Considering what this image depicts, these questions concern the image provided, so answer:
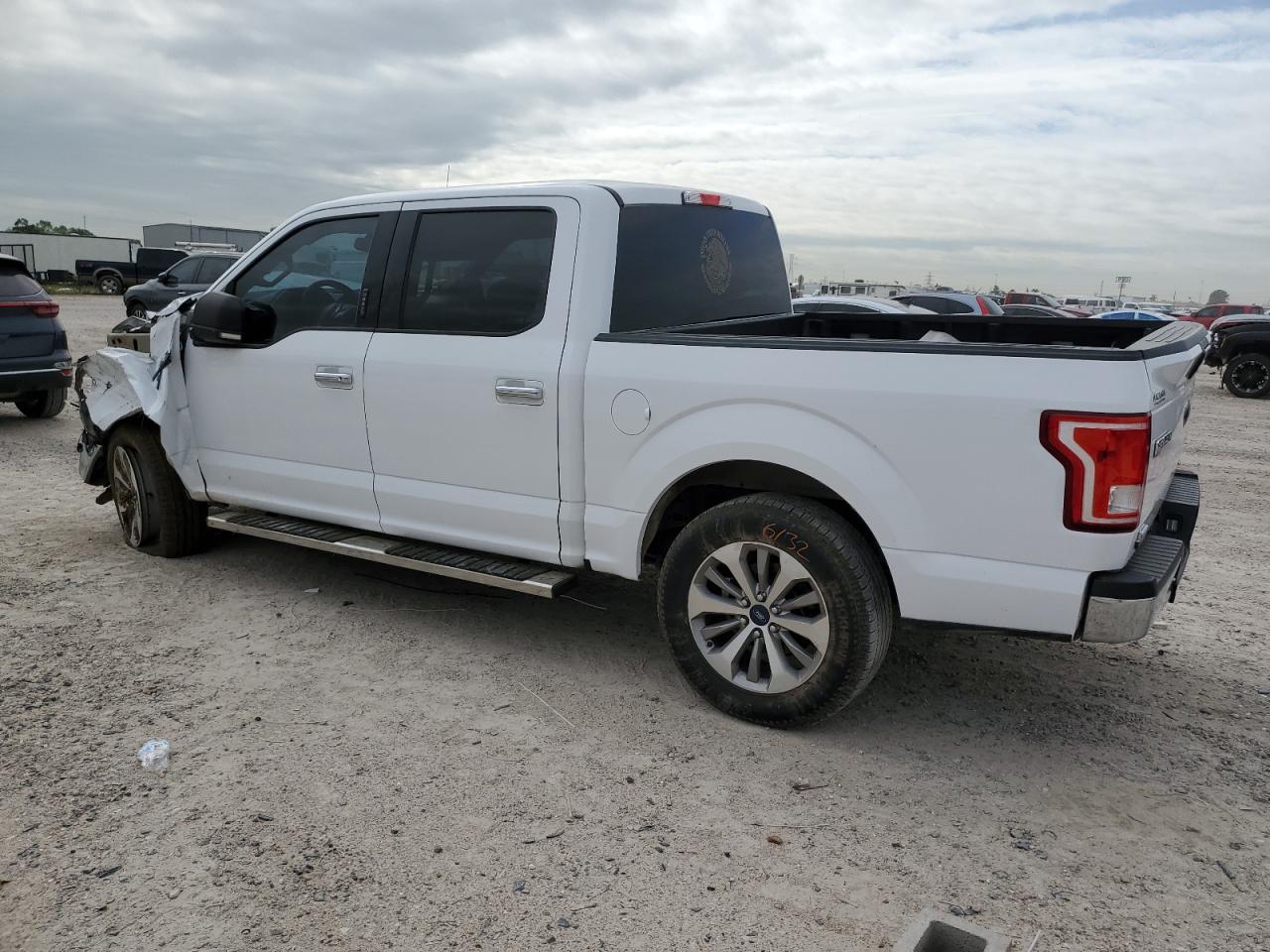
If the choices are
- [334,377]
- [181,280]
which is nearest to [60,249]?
[181,280]

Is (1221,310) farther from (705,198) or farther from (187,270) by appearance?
(705,198)

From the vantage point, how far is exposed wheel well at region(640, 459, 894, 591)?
3.49 m

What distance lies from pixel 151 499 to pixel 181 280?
17.4m

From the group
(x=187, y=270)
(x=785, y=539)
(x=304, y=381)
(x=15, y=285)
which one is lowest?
(x=785, y=539)

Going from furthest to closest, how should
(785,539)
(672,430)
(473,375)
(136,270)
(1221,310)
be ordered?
1. (136,270)
2. (1221,310)
3. (473,375)
4. (672,430)
5. (785,539)

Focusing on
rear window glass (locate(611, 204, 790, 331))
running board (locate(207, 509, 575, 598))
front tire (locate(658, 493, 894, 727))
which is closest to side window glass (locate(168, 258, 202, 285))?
running board (locate(207, 509, 575, 598))

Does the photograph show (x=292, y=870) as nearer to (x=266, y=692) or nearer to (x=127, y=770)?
(x=127, y=770)

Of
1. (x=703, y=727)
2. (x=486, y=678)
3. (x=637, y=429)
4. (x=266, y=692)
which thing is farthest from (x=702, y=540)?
(x=266, y=692)

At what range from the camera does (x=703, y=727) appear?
3.64 m

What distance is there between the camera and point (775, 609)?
11.4 feet

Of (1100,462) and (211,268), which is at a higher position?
(211,268)

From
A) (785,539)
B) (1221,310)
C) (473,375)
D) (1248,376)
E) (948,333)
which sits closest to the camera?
(785,539)

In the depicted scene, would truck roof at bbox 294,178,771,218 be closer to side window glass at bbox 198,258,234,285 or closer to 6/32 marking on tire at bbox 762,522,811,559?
6/32 marking on tire at bbox 762,522,811,559

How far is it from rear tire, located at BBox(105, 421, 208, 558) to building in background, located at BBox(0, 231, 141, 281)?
49.5m
